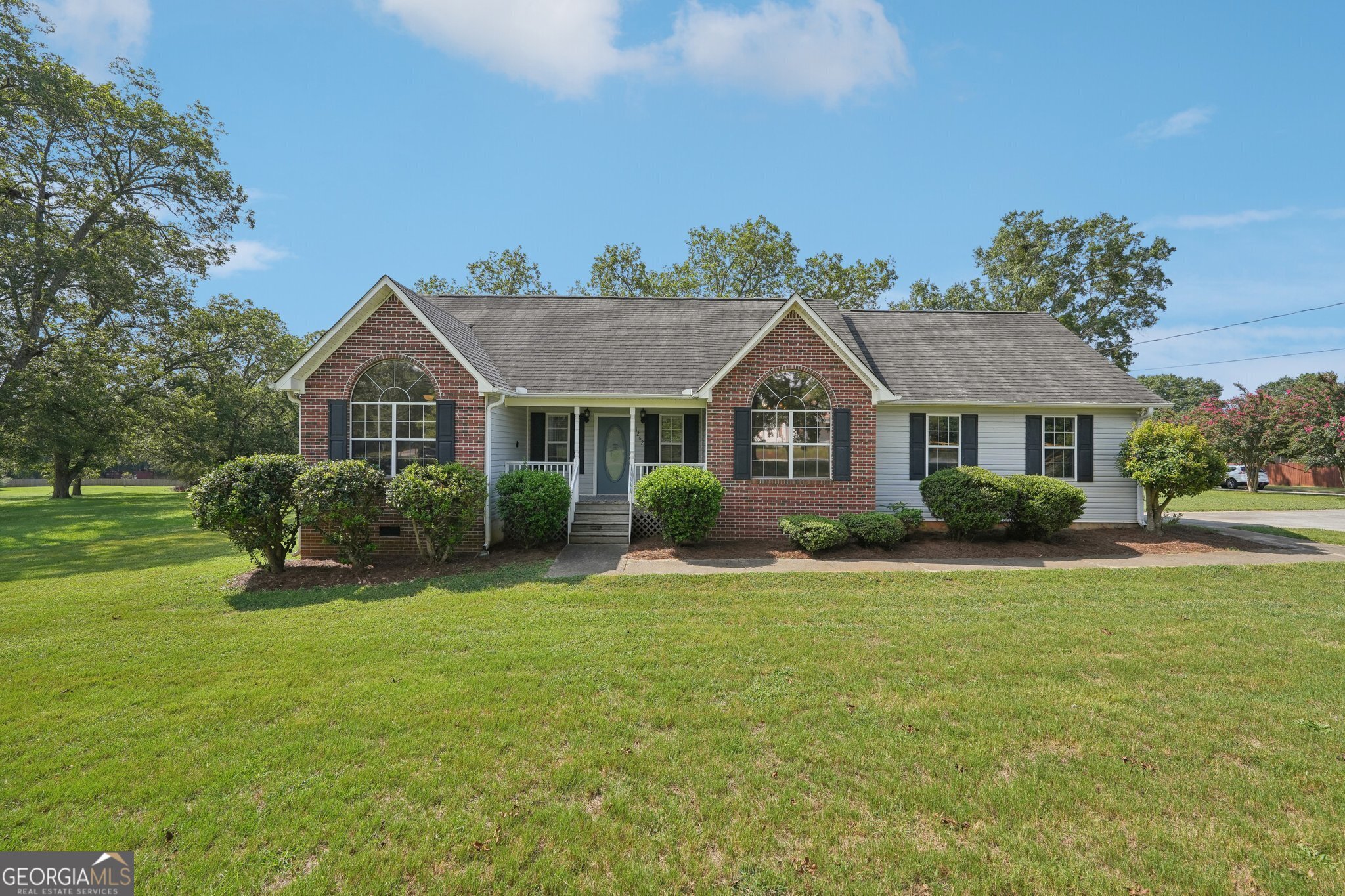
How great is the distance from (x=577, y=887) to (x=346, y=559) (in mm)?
8862

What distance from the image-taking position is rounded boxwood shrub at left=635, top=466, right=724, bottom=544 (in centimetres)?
1097

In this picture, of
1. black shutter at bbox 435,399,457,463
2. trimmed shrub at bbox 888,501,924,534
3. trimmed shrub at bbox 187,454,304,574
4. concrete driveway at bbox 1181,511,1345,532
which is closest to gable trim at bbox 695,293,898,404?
trimmed shrub at bbox 888,501,924,534

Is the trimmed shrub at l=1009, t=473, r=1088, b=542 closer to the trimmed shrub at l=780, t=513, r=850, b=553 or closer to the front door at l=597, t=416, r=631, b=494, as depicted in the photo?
the trimmed shrub at l=780, t=513, r=850, b=553

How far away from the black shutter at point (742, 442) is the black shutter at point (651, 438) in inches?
89.4

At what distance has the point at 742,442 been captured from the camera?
12.2 m

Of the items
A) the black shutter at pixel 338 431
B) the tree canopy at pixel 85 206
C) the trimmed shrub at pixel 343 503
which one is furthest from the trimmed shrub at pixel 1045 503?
the tree canopy at pixel 85 206

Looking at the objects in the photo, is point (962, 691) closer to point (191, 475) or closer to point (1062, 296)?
point (1062, 296)

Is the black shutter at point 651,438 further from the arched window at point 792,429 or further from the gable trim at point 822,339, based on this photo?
the arched window at point 792,429

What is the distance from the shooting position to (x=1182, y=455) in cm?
1202

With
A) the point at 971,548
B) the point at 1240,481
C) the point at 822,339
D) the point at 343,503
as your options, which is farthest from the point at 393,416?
the point at 1240,481

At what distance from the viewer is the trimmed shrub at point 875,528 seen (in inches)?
434

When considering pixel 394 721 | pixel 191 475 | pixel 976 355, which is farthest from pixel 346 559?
pixel 191 475

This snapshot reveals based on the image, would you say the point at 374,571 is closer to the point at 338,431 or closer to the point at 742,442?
the point at 338,431

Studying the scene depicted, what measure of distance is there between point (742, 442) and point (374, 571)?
25.0 ft
